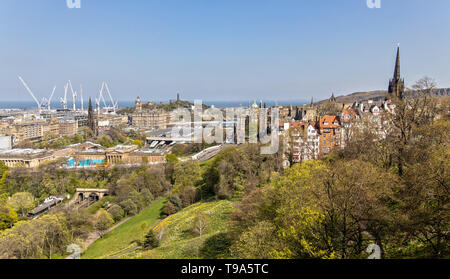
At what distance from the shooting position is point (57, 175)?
99.0 feet

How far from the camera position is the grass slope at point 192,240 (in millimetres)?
9688

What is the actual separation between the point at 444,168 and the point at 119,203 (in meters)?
22.3

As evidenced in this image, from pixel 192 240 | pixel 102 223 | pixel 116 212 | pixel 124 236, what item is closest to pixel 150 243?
pixel 192 240

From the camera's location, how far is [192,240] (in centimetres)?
1128

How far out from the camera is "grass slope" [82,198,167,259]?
15492 mm

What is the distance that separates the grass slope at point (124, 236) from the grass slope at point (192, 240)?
2396 millimetres

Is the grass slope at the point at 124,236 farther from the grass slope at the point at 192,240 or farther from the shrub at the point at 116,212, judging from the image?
the grass slope at the point at 192,240

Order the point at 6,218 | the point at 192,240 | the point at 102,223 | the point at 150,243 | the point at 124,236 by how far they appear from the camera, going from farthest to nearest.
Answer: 1. the point at 6,218
2. the point at 102,223
3. the point at 124,236
4. the point at 150,243
5. the point at 192,240

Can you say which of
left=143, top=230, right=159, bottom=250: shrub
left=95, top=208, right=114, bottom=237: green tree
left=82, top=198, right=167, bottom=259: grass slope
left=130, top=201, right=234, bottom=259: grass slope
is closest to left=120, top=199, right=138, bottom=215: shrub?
left=82, top=198, right=167, bottom=259: grass slope

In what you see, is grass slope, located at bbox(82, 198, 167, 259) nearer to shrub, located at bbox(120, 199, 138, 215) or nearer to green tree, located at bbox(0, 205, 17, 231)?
shrub, located at bbox(120, 199, 138, 215)

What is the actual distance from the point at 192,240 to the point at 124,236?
8337mm

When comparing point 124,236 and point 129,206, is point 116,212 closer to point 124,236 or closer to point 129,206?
point 129,206

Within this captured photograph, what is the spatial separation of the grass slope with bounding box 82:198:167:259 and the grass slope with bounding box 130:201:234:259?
7.86 feet

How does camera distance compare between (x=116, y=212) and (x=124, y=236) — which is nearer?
(x=124, y=236)
